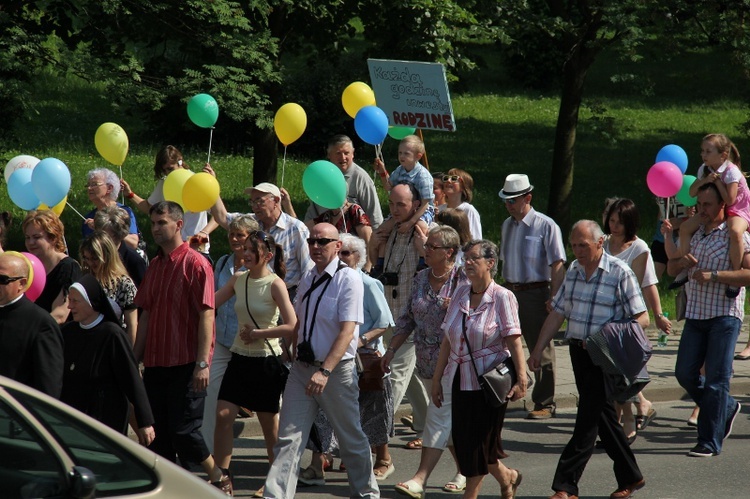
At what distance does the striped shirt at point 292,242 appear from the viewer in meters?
9.12

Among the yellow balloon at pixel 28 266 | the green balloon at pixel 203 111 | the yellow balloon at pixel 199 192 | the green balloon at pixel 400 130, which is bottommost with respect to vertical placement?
the yellow balloon at pixel 28 266

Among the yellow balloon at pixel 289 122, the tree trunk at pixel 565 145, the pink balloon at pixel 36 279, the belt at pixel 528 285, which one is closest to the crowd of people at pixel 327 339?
the pink balloon at pixel 36 279

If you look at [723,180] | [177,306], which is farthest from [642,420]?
[177,306]

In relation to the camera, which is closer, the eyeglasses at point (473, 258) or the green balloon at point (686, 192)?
the eyeglasses at point (473, 258)

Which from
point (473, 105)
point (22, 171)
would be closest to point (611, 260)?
point (22, 171)

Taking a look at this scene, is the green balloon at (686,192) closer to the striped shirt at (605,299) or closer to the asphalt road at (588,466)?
the asphalt road at (588,466)

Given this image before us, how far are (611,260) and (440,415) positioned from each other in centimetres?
156

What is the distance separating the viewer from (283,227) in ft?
29.9

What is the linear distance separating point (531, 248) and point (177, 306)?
3822 millimetres

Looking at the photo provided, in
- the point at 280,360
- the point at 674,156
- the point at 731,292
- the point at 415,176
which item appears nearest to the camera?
the point at 280,360

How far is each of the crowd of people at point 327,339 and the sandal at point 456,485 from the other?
0.04ft

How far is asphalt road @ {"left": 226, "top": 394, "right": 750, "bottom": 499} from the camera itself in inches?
312

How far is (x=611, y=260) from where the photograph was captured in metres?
7.62

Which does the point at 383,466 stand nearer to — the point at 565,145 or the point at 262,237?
the point at 262,237
